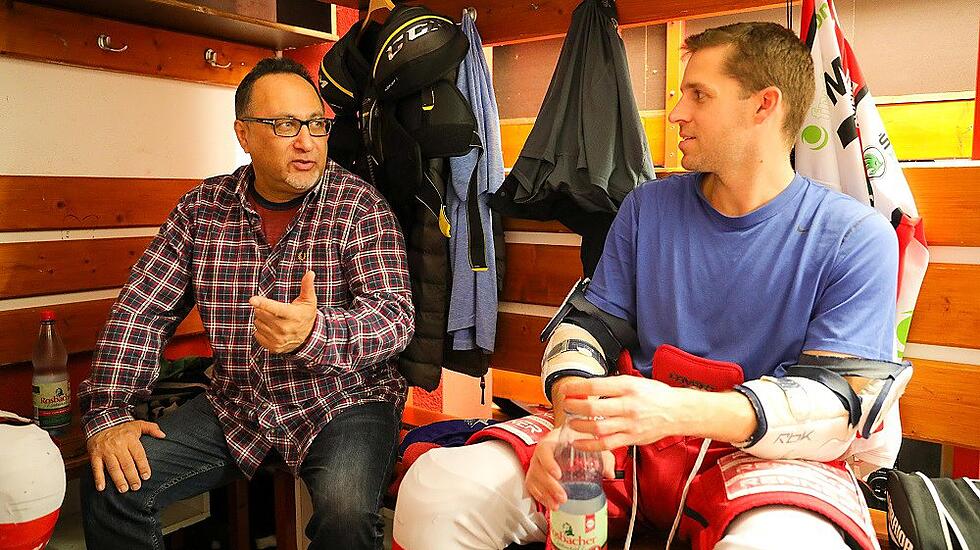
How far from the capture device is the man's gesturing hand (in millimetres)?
1560

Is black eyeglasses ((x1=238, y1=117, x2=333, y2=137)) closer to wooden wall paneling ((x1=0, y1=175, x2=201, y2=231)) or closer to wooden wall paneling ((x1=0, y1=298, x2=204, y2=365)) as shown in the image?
wooden wall paneling ((x1=0, y1=175, x2=201, y2=231))

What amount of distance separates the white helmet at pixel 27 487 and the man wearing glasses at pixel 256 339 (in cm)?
10

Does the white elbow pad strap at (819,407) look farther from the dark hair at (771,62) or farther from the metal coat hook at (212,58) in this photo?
the metal coat hook at (212,58)

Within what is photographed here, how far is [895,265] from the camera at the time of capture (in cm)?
135

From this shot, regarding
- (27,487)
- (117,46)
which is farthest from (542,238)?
(117,46)

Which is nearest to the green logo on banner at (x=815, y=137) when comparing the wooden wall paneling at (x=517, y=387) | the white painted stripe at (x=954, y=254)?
the white painted stripe at (x=954, y=254)

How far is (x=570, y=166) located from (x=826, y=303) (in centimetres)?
81

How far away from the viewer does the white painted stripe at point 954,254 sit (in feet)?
5.40

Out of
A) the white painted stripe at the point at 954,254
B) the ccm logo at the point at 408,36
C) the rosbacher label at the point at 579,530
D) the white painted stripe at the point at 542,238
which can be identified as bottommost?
the rosbacher label at the point at 579,530

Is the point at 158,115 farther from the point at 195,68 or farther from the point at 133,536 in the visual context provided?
the point at 133,536

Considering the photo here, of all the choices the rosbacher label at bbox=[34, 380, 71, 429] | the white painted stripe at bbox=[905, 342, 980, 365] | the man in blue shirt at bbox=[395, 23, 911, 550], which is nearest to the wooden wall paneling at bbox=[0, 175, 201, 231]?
the rosbacher label at bbox=[34, 380, 71, 429]

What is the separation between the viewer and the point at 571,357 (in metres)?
1.41

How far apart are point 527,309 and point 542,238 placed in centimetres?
21

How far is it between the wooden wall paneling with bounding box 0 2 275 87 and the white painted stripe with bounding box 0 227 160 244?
0.50 m
